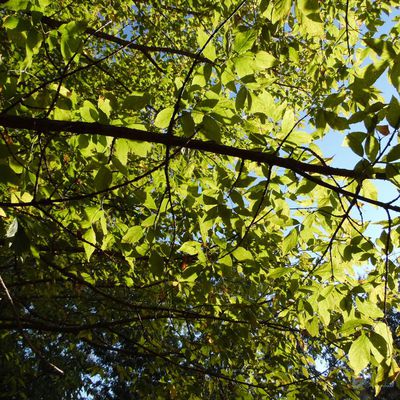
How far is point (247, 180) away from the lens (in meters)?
1.86

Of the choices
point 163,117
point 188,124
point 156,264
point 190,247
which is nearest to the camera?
point 188,124

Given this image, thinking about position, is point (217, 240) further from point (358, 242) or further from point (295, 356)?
point (295, 356)

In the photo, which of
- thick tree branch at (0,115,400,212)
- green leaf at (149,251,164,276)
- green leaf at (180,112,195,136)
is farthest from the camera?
green leaf at (149,251,164,276)

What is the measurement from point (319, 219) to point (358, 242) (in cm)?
33

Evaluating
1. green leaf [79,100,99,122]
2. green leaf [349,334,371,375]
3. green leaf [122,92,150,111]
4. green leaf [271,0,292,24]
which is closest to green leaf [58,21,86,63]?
green leaf [79,100,99,122]

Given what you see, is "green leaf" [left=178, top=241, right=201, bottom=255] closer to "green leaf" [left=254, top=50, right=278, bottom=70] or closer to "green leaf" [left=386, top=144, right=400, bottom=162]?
"green leaf" [left=254, top=50, right=278, bottom=70]

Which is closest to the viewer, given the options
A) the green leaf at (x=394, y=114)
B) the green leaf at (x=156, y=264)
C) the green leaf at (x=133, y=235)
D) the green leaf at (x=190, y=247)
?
the green leaf at (x=394, y=114)

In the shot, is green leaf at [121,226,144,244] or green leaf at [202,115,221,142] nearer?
green leaf at [202,115,221,142]

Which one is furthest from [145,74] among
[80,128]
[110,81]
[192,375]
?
[80,128]

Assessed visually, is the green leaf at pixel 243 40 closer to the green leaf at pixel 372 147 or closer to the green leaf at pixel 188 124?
the green leaf at pixel 188 124

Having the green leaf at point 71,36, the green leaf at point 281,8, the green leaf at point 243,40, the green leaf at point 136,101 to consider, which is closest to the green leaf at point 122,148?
the green leaf at point 136,101

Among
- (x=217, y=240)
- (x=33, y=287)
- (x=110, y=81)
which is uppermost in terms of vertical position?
(x=110, y=81)

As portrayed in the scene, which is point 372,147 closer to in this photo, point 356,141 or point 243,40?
point 356,141

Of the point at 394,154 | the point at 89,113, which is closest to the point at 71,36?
the point at 89,113
